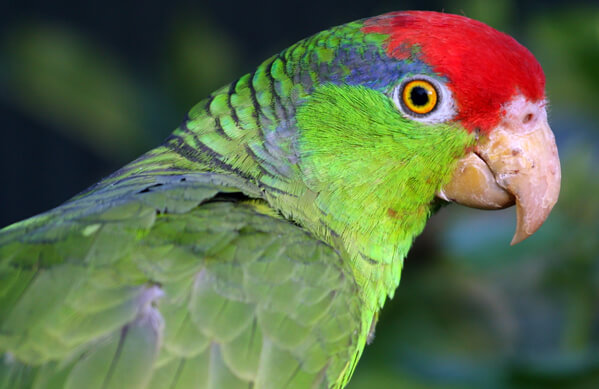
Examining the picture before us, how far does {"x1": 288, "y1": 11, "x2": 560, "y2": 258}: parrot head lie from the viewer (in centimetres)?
114

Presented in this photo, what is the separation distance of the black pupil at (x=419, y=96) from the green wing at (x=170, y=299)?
1.02 ft

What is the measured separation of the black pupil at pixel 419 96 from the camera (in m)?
1.14

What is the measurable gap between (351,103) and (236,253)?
0.37 metres

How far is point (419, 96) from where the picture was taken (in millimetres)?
1147

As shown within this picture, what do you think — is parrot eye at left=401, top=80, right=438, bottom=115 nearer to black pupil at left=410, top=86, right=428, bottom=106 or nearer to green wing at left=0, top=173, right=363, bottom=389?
black pupil at left=410, top=86, right=428, bottom=106

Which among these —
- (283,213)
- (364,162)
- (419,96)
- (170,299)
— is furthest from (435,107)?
(170,299)

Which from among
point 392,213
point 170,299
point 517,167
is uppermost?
point 517,167

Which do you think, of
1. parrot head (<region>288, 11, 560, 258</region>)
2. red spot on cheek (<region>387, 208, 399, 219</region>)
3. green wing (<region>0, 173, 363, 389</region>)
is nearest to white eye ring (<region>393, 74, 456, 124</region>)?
parrot head (<region>288, 11, 560, 258</region>)

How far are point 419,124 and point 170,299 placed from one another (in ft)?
1.76

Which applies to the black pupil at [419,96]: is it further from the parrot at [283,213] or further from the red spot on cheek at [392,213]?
the red spot on cheek at [392,213]

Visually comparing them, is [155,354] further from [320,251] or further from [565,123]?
[565,123]

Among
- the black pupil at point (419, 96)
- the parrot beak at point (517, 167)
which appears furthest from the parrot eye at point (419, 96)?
the parrot beak at point (517, 167)

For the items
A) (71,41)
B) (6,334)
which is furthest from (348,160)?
(71,41)

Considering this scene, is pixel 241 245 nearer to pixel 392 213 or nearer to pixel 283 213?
pixel 283 213
